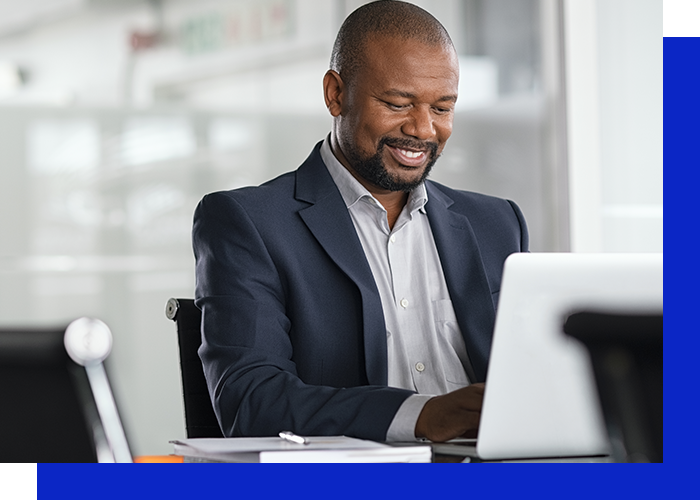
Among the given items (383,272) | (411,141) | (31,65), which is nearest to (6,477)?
(383,272)

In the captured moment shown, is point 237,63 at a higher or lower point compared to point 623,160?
higher

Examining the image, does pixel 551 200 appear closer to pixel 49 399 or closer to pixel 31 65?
pixel 31 65

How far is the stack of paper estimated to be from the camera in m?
0.77

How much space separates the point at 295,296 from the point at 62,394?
0.85m

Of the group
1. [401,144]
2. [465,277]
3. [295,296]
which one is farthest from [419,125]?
[295,296]

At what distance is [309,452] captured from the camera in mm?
770

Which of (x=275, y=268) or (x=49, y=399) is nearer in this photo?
(x=49, y=399)

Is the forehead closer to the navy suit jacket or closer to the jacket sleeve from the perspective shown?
the navy suit jacket

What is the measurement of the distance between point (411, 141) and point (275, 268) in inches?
14.4

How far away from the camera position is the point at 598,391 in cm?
80

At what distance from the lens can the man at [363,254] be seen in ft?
4.80

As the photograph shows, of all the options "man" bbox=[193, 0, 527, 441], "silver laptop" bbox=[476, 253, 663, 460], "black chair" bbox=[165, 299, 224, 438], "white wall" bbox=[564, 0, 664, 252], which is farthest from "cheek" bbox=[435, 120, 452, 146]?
"white wall" bbox=[564, 0, 664, 252]

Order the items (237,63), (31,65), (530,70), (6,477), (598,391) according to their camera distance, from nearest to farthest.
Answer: (6,477)
(598,391)
(31,65)
(237,63)
(530,70)

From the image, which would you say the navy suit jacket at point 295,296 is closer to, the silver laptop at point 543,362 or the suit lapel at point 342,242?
the suit lapel at point 342,242
